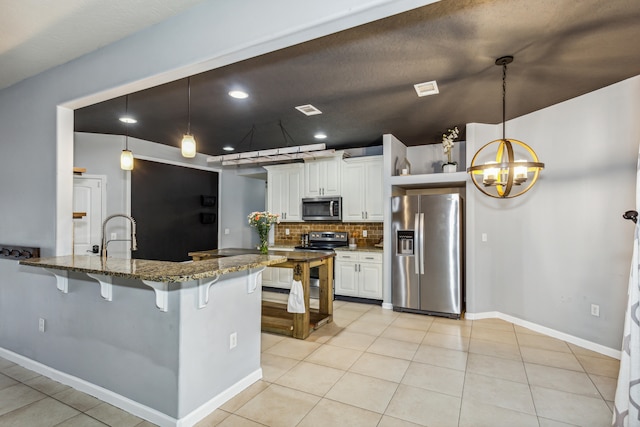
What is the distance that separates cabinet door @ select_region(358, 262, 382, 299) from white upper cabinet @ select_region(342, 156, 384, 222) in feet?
2.58

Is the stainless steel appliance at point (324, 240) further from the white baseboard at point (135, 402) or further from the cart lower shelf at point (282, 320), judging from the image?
the white baseboard at point (135, 402)

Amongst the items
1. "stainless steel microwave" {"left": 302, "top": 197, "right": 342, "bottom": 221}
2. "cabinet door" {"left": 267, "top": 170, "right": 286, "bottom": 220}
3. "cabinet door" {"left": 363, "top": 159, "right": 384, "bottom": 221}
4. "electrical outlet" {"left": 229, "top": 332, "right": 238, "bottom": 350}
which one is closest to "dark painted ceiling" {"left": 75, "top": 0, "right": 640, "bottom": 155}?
"cabinet door" {"left": 363, "top": 159, "right": 384, "bottom": 221}

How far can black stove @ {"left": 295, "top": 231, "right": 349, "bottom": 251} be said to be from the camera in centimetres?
577

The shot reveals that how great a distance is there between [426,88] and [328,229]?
340cm

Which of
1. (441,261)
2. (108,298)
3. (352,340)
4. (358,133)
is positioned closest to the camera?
(108,298)

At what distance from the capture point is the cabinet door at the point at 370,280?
16.4ft

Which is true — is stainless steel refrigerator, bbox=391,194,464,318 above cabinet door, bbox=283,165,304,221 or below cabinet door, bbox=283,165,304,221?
below

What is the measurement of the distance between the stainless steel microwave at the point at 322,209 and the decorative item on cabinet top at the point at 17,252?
3.80 metres

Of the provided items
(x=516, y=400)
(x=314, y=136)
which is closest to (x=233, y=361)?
(x=516, y=400)

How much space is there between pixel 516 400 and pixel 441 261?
214cm

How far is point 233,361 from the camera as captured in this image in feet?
7.95

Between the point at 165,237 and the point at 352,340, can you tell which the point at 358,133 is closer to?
the point at 352,340

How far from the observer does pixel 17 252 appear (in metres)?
2.93

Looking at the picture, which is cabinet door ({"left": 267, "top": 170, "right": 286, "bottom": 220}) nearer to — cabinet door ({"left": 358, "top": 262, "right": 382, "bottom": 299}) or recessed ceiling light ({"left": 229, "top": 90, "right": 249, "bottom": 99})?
cabinet door ({"left": 358, "top": 262, "right": 382, "bottom": 299})
